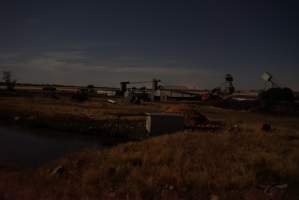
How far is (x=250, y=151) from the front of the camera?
13.5 meters

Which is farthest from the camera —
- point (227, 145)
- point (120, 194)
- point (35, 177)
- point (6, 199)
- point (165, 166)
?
point (227, 145)

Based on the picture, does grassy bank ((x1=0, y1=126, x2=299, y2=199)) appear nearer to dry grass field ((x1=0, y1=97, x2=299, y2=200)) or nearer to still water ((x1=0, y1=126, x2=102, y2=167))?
dry grass field ((x1=0, y1=97, x2=299, y2=200))

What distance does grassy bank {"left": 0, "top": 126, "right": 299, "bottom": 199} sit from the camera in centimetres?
802

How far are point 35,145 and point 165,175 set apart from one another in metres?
10.2

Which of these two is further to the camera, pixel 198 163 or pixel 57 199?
pixel 198 163

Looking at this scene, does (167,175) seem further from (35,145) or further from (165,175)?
(35,145)

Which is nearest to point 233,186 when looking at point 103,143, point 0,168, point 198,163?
point 198,163

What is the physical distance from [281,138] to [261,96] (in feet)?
151

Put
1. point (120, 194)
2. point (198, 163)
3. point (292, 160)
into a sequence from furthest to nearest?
point (292, 160), point (198, 163), point (120, 194)

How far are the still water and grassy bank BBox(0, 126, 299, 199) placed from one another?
8.94ft

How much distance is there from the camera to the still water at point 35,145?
13.6 meters

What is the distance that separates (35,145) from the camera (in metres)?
17.0

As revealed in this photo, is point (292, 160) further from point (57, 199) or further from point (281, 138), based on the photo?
point (57, 199)

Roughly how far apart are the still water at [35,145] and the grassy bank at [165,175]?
273 centimetres
